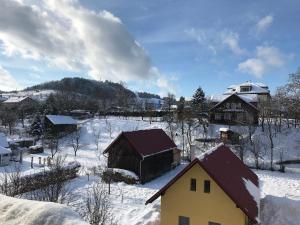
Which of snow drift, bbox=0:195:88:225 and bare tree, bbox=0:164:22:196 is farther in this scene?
bare tree, bbox=0:164:22:196

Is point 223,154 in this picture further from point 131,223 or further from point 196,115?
point 196,115

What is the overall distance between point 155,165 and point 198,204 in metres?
17.1

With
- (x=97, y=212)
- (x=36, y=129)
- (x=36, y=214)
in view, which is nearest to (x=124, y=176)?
(x=97, y=212)

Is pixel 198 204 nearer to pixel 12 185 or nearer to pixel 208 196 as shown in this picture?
pixel 208 196

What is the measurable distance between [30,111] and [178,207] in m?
85.9

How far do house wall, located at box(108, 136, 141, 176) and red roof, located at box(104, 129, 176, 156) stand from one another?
0.55 m

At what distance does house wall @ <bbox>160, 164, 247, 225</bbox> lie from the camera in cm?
1777

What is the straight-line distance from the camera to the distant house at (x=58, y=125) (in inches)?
2544

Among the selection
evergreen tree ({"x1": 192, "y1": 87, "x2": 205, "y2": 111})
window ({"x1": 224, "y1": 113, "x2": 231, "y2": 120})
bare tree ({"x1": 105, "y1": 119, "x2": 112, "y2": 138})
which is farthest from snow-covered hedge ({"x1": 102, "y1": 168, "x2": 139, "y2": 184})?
evergreen tree ({"x1": 192, "y1": 87, "x2": 205, "y2": 111})

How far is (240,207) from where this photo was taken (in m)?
16.9

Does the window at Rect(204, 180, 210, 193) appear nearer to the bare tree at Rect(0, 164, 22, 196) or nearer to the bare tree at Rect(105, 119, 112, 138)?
the bare tree at Rect(0, 164, 22, 196)

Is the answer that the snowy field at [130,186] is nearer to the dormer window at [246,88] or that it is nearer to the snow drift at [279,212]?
the snow drift at [279,212]

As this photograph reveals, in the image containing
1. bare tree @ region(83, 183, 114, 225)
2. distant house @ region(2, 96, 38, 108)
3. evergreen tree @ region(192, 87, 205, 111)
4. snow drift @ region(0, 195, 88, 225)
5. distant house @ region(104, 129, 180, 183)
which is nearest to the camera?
snow drift @ region(0, 195, 88, 225)

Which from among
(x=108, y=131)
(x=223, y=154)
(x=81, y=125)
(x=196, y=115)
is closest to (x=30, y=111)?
(x=81, y=125)
